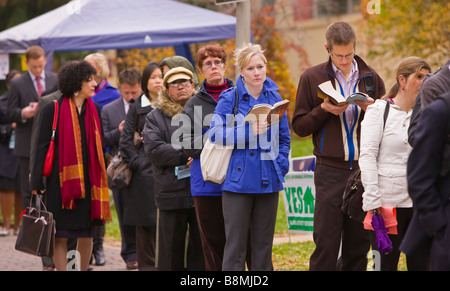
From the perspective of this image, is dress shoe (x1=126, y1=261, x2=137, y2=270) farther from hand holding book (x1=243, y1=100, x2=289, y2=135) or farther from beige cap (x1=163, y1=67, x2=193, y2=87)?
hand holding book (x1=243, y1=100, x2=289, y2=135)

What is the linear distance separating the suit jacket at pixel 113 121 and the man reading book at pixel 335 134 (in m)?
3.37

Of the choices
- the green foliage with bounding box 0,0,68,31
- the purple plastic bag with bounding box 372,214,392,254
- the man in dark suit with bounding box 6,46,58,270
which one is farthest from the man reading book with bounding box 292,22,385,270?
the green foliage with bounding box 0,0,68,31

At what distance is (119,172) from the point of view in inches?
327

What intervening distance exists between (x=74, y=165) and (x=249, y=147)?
2.21 metres

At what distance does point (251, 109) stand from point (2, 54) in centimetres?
925

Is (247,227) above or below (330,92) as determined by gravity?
below

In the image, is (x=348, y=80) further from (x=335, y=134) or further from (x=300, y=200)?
(x=300, y=200)

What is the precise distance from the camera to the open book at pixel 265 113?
575cm

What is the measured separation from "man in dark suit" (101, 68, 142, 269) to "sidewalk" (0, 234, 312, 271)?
0.27 metres

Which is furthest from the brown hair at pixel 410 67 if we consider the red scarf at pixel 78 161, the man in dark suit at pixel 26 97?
the man in dark suit at pixel 26 97

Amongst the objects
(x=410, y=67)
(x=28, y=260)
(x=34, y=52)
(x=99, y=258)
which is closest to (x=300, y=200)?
(x=99, y=258)

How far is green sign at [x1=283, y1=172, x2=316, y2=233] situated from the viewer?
850 cm
